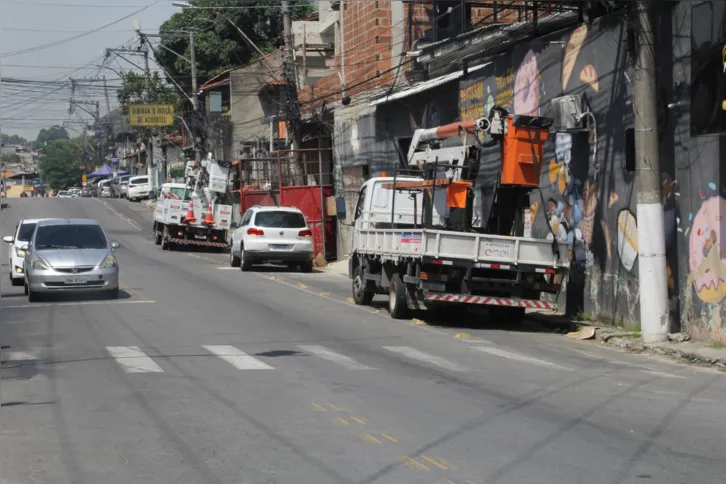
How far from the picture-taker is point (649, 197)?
51.2 feet

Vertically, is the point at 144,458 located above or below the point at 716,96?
below

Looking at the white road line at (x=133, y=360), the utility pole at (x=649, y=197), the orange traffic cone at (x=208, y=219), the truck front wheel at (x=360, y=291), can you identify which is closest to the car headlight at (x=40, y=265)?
the truck front wheel at (x=360, y=291)

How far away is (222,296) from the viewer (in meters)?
22.8

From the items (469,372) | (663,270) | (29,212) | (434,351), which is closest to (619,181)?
(663,270)

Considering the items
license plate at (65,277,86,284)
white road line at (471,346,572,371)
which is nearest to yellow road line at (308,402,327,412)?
white road line at (471,346,572,371)

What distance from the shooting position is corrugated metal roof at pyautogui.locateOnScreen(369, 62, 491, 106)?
2682 centimetres

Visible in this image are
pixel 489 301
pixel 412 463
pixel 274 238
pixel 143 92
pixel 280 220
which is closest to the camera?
pixel 412 463

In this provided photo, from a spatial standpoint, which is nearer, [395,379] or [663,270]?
[395,379]

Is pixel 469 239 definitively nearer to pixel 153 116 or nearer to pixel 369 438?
pixel 369 438

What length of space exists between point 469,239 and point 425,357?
362 cm

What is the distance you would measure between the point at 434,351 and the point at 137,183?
6536cm

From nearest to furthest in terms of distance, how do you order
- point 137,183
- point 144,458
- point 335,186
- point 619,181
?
point 144,458 → point 619,181 → point 335,186 → point 137,183

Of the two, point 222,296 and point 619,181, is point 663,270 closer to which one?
point 619,181

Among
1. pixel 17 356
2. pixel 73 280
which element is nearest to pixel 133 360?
pixel 17 356
